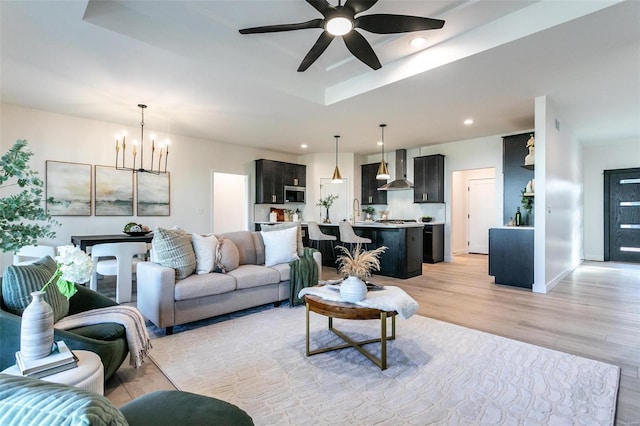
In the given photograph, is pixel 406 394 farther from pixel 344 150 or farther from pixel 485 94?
pixel 344 150

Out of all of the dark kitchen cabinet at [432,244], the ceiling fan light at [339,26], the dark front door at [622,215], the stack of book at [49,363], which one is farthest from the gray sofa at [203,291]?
the dark front door at [622,215]

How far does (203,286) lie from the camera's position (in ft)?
10.0

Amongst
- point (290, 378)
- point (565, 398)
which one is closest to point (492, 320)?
point (565, 398)

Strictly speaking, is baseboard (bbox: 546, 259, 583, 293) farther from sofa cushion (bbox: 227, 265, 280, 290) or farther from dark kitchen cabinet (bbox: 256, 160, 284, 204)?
dark kitchen cabinet (bbox: 256, 160, 284, 204)

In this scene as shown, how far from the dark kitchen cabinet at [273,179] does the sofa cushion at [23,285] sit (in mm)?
5539

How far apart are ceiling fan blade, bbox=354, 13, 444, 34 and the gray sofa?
8.71 feet

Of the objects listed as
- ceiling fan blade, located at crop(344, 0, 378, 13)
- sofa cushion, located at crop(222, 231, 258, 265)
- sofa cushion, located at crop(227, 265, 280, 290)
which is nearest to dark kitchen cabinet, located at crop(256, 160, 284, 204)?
sofa cushion, located at crop(222, 231, 258, 265)

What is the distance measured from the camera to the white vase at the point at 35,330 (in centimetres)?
139

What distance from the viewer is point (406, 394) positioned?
1.94 meters

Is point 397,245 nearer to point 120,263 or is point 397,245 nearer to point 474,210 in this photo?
Answer: point 120,263

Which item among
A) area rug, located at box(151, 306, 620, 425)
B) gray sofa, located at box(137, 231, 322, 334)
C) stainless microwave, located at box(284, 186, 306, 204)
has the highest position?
stainless microwave, located at box(284, 186, 306, 204)

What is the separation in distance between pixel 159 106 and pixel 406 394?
4.85 m

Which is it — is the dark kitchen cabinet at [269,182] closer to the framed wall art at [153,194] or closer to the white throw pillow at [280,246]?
the framed wall art at [153,194]

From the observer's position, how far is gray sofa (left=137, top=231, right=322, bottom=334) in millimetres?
2875
